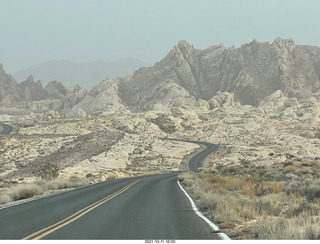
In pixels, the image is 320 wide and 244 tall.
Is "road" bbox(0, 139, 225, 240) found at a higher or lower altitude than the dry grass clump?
higher

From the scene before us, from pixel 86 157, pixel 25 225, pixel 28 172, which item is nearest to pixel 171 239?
pixel 25 225

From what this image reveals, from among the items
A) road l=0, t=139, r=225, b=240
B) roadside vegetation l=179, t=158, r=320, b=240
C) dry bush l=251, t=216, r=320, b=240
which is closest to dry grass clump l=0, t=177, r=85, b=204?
road l=0, t=139, r=225, b=240

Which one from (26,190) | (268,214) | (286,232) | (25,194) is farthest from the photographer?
(26,190)

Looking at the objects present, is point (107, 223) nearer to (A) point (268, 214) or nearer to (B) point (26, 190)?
(A) point (268, 214)

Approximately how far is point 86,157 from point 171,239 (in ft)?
245

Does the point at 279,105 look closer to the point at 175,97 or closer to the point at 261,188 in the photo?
the point at 175,97

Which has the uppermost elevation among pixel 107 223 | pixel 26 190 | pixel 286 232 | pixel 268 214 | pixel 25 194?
pixel 286 232

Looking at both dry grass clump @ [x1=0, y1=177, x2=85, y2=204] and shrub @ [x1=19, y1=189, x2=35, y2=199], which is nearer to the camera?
dry grass clump @ [x1=0, y1=177, x2=85, y2=204]

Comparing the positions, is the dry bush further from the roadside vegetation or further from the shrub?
the shrub

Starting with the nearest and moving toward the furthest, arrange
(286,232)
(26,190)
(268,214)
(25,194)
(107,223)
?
(286,232)
(107,223)
(268,214)
(25,194)
(26,190)

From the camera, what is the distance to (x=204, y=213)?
46.7 ft

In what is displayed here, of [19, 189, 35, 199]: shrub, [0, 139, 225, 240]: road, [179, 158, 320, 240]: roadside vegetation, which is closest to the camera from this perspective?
[179, 158, 320, 240]: roadside vegetation

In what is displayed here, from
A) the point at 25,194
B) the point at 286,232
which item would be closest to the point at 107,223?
the point at 286,232

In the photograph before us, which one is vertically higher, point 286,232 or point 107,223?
point 286,232
